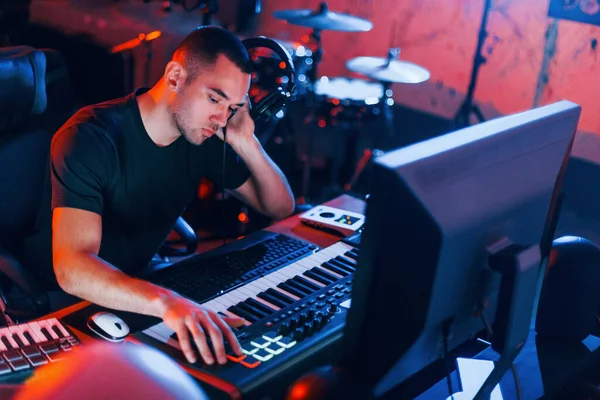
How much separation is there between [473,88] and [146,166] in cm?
257

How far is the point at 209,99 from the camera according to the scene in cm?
178

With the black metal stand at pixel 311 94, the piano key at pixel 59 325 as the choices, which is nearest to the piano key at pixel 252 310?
the piano key at pixel 59 325

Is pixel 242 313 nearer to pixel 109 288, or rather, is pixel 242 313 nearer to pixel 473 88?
pixel 109 288

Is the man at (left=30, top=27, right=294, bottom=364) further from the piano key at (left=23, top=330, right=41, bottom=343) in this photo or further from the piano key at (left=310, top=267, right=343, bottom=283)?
the piano key at (left=310, top=267, right=343, bottom=283)

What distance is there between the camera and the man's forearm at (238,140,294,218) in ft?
6.67

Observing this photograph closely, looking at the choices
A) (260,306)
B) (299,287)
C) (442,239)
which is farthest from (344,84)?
(442,239)

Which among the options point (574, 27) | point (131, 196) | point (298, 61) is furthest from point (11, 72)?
point (574, 27)

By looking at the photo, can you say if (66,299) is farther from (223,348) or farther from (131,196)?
(223,348)

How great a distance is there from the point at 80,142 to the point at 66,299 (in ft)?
1.42

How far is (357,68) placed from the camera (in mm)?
3756

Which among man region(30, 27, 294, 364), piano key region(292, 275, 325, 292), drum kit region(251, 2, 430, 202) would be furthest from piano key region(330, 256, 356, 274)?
drum kit region(251, 2, 430, 202)

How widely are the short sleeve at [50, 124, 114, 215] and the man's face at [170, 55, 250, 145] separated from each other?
21 centimetres

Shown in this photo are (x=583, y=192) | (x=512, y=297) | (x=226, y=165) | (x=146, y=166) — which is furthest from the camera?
(x=583, y=192)

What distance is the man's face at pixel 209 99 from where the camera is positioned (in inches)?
69.2
